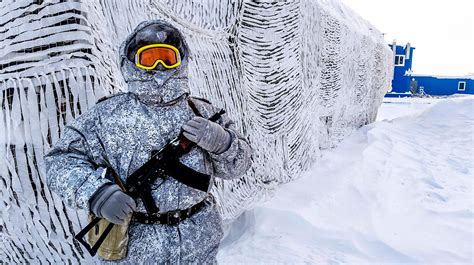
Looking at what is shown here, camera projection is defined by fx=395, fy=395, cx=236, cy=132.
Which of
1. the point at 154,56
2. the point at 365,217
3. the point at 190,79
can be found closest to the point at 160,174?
the point at 154,56

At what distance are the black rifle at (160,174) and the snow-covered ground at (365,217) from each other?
130 centimetres

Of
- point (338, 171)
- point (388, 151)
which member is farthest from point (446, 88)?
Answer: point (338, 171)

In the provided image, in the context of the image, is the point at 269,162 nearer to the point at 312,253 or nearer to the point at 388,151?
the point at 312,253

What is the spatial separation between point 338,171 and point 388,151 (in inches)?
65.2

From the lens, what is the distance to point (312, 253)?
243 centimetres

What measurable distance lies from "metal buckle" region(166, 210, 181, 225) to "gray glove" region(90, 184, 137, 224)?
19cm

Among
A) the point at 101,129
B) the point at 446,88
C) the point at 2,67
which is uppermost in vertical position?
the point at 2,67

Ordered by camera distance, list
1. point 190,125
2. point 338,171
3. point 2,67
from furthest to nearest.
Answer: point 338,171 → point 2,67 → point 190,125

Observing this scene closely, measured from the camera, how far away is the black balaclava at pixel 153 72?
3.76 ft

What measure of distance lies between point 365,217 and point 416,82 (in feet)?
75.1

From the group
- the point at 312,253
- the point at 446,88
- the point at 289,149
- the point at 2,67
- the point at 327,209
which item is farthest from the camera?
the point at 446,88

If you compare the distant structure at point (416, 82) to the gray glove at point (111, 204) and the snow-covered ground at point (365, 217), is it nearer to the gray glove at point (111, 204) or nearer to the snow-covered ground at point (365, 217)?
the snow-covered ground at point (365, 217)

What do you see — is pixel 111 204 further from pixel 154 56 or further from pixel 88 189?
pixel 154 56

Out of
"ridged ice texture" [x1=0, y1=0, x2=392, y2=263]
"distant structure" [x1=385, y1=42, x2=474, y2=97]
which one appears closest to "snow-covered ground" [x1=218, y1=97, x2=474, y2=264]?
"ridged ice texture" [x1=0, y1=0, x2=392, y2=263]
